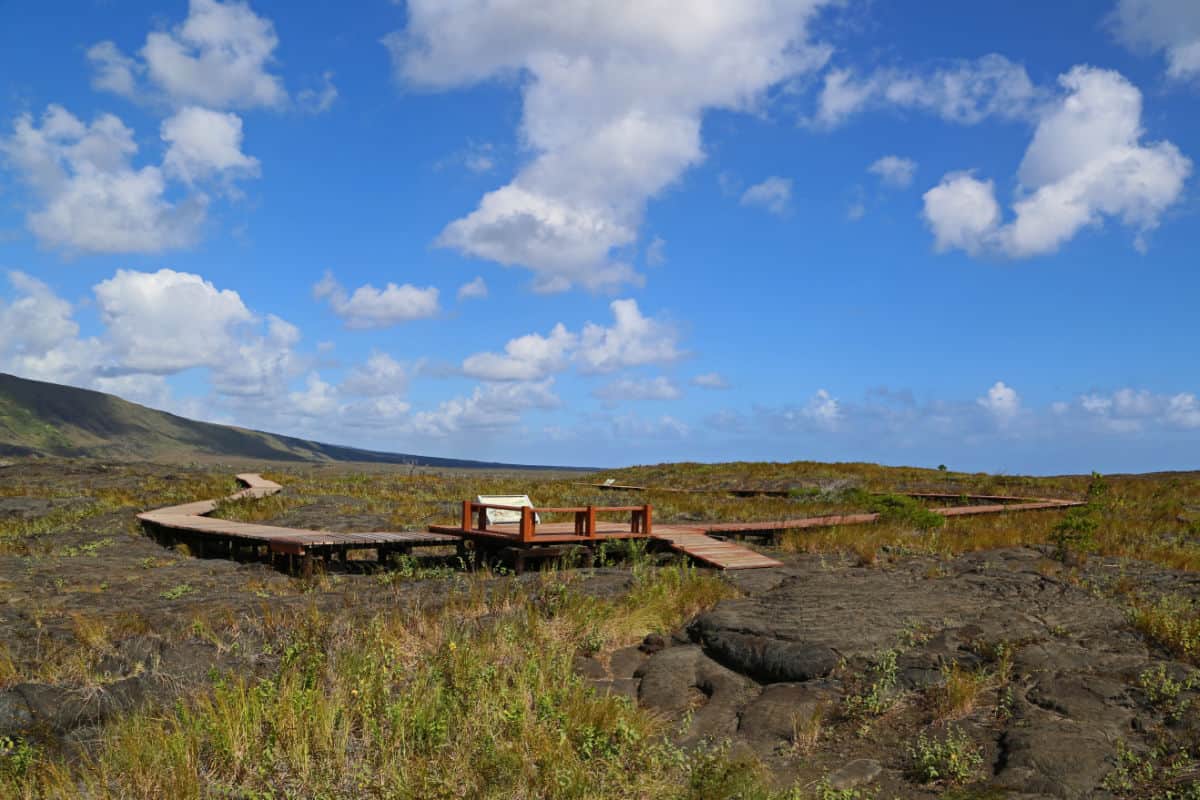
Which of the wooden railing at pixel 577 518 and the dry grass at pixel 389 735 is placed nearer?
the dry grass at pixel 389 735

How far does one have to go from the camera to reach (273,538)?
16.6 metres

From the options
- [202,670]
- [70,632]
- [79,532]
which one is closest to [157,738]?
[202,670]

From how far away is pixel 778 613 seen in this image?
1077cm

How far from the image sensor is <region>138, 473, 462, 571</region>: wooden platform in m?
16.1

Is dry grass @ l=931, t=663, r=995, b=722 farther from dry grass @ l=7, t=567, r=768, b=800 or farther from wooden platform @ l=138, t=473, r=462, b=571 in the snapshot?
wooden platform @ l=138, t=473, r=462, b=571

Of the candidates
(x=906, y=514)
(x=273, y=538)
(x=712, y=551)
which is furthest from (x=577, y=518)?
(x=906, y=514)

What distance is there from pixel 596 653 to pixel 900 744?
11.6 feet

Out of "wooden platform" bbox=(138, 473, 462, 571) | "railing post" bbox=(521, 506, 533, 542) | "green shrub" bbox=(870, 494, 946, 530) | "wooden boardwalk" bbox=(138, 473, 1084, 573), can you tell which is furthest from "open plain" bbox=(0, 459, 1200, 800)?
"green shrub" bbox=(870, 494, 946, 530)

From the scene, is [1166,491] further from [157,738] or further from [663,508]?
[157,738]

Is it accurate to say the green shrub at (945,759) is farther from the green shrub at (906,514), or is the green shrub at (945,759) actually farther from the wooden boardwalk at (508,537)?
the green shrub at (906,514)

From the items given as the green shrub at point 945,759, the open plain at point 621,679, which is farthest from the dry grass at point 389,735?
the green shrub at point 945,759

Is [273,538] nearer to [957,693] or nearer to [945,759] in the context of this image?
[957,693]

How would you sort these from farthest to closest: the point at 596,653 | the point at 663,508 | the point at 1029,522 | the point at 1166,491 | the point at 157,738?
the point at 1166,491 < the point at 663,508 < the point at 1029,522 < the point at 596,653 < the point at 157,738

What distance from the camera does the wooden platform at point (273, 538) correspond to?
1614 centimetres
